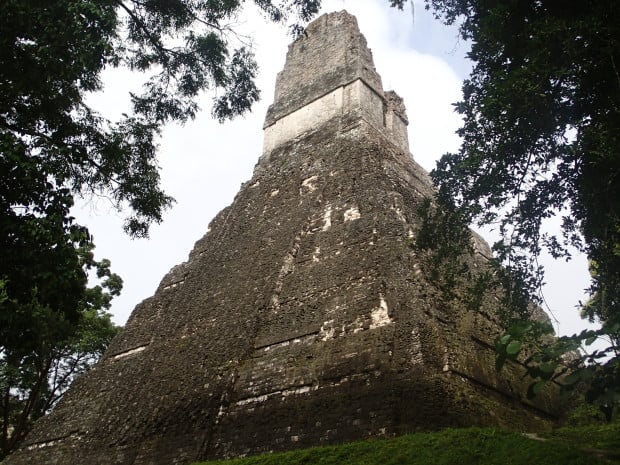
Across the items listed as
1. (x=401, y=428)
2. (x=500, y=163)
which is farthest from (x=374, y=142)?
(x=401, y=428)

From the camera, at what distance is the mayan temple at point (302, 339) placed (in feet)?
21.3

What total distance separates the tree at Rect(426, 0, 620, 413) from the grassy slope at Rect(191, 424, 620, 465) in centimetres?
83

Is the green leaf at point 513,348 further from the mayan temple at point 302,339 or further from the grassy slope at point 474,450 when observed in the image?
the mayan temple at point 302,339

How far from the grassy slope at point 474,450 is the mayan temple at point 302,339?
518 mm

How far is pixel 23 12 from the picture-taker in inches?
221

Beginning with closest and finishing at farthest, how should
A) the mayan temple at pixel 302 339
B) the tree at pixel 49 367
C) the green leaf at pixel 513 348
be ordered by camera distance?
the green leaf at pixel 513 348 < the mayan temple at pixel 302 339 < the tree at pixel 49 367

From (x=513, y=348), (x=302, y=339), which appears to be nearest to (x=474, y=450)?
(x=513, y=348)

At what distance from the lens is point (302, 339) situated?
7.70 meters

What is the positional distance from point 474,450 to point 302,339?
130 inches

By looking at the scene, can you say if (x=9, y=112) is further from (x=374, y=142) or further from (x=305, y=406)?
(x=374, y=142)

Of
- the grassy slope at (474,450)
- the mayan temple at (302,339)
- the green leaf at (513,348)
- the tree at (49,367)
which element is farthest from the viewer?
the tree at (49,367)

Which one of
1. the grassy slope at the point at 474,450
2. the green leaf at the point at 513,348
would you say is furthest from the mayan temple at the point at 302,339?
the green leaf at the point at 513,348

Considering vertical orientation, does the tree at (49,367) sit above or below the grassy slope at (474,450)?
above

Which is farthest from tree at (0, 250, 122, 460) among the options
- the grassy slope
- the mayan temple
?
the grassy slope
